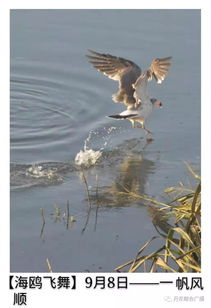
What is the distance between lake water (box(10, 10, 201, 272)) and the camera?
20.4 feet

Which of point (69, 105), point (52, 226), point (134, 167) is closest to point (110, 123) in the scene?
point (69, 105)

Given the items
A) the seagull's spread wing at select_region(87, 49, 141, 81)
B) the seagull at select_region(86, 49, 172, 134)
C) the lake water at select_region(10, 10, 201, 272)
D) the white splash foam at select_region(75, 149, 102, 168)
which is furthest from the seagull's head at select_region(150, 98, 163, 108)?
the white splash foam at select_region(75, 149, 102, 168)

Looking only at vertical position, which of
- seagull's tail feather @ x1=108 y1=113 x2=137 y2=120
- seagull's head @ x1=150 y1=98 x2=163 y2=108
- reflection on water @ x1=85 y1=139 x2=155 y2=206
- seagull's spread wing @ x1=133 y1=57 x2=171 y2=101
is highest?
seagull's spread wing @ x1=133 y1=57 x2=171 y2=101

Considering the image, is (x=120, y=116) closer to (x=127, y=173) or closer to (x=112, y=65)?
(x=112, y=65)

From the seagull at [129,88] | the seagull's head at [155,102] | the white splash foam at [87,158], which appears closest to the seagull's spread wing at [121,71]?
the seagull at [129,88]

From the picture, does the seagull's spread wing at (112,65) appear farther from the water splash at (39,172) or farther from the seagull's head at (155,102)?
the water splash at (39,172)

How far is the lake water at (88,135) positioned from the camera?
6.21 metres

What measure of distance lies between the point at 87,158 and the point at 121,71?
172 centimetres

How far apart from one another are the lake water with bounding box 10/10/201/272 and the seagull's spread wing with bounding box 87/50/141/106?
0.33 meters

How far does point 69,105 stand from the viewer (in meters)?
9.40

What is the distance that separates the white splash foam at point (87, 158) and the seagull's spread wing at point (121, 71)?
52.8 inches

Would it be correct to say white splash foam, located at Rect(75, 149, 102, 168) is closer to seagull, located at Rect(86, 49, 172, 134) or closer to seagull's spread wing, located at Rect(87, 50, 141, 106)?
seagull, located at Rect(86, 49, 172, 134)

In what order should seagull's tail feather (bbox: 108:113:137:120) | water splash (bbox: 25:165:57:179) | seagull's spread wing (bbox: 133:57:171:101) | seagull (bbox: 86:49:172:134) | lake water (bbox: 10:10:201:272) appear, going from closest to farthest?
lake water (bbox: 10:10:201:272) → water splash (bbox: 25:165:57:179) → seagull's spread wing (bbox: 133:57:171:101) → seagull's tail feather (bbox: 108:113:137:120) → seagull (bbox: 86:49:172:134)
